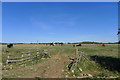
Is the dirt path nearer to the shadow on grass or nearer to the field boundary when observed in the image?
the field boundary

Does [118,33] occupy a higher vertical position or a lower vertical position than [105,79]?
higher

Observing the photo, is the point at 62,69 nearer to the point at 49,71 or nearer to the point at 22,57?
the point at 49,71

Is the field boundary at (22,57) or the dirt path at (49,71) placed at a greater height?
the field boundary at (22,57)

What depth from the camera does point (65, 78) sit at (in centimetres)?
1247

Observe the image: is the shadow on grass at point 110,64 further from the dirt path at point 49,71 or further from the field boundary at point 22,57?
the field boundary at point 22,57

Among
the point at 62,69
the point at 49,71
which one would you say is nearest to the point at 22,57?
the point at 62,69

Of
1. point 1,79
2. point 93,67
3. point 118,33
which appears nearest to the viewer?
point 1,79

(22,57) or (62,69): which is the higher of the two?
(22,57)

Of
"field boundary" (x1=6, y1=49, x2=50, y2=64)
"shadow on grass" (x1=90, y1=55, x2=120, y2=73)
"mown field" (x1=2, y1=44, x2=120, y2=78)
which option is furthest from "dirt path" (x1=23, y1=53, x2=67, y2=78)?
"shadow on grass" (x1=90, y1=55, x2=120, y2=73)

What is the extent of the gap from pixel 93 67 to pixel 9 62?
10.7 metres

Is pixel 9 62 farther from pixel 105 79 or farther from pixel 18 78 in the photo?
pixel 105 79

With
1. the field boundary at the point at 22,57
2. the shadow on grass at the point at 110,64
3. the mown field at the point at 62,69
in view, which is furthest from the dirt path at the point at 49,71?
the shadow on grass at the point at 110,64

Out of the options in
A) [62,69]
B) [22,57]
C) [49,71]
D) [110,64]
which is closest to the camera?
[49,71]

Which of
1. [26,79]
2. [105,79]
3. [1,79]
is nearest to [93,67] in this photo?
[105,79]
